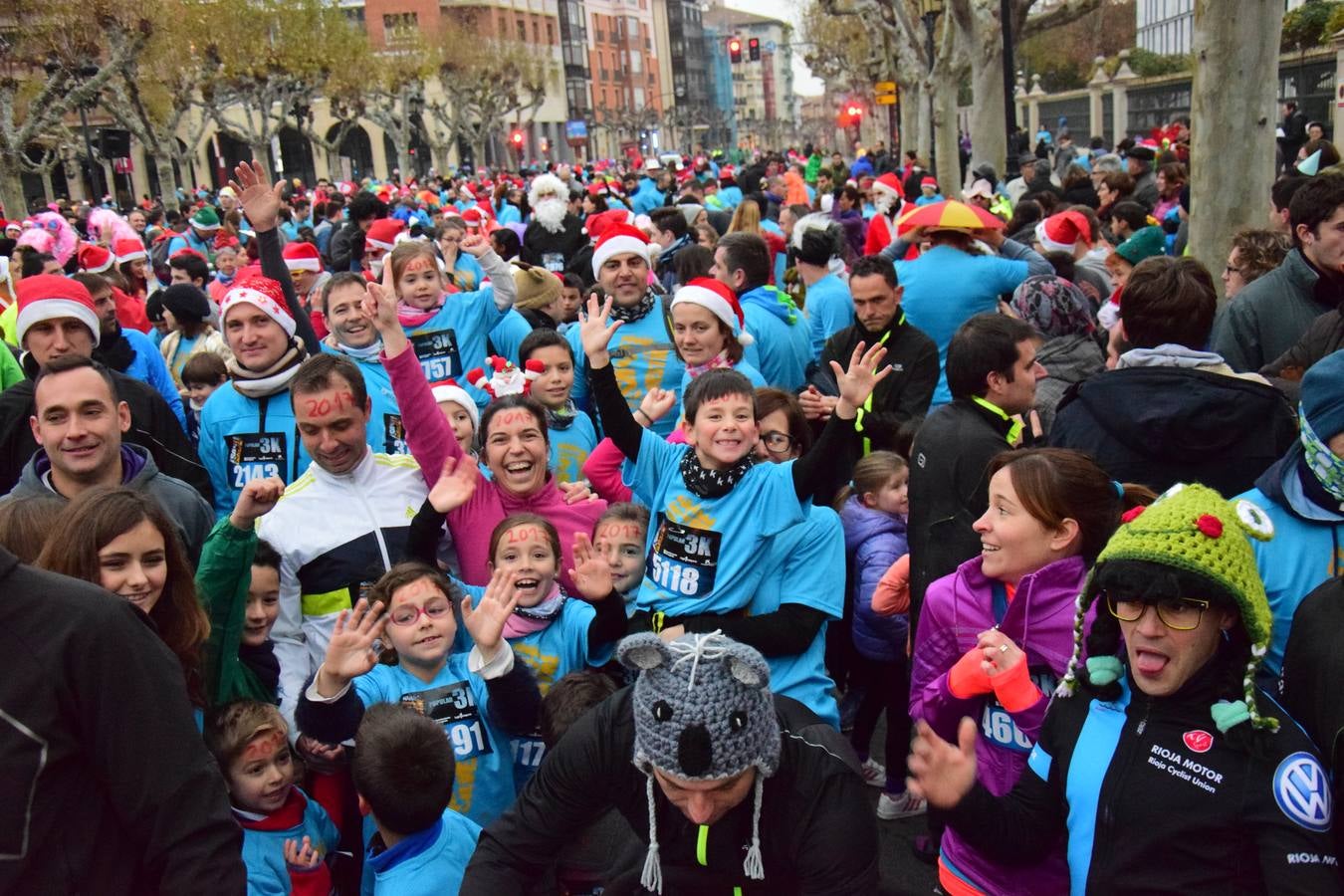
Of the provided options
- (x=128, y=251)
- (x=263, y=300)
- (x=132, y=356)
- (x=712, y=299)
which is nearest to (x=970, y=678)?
(x=712, y=299)

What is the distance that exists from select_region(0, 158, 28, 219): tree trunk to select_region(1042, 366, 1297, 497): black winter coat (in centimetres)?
2297

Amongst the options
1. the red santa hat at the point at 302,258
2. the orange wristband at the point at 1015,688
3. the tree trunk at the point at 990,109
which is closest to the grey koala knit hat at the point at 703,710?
the orange wristband at the point at 1015,688

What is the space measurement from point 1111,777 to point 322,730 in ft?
7.22

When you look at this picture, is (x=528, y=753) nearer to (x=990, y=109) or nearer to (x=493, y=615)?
(x=493, y=615)

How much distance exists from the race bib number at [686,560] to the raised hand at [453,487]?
0.70m

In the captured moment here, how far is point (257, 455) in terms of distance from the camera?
491cm

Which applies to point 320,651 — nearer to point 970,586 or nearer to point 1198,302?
point 970,586

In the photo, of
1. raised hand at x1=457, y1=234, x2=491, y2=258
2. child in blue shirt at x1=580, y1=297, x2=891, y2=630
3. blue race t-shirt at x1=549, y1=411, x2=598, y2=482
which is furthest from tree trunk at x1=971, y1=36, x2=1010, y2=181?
child in blue shirt at x1=580, y1=297, x2=891, y2=630

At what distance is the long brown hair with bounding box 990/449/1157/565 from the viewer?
123 inches

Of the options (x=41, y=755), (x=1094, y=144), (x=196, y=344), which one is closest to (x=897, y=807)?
(x=41, y=755)

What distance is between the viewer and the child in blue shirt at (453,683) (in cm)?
346

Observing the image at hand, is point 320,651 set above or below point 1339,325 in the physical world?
below

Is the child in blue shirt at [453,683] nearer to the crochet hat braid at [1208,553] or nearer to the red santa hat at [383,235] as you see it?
the crochet hat braid at [1208,553]

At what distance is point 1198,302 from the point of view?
380 cm
